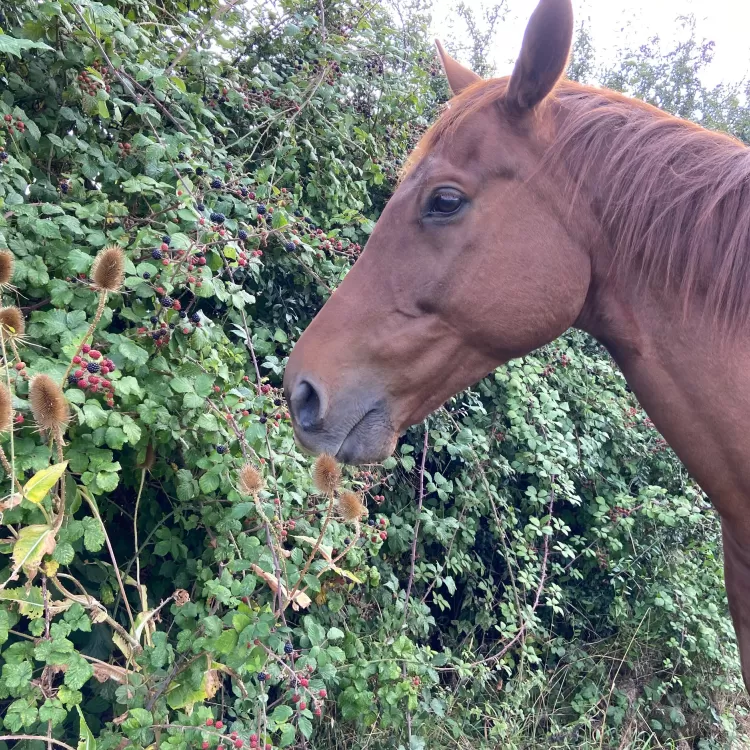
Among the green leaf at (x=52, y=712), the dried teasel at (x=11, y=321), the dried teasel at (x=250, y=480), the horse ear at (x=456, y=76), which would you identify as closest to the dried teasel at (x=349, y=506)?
the dried teasel at (x=250, y=480)

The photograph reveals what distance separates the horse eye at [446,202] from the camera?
1.29m

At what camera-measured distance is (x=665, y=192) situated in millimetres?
1214

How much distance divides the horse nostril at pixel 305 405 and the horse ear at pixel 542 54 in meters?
0.85

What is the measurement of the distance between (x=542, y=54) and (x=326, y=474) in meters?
1.09

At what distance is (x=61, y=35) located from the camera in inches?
66.1

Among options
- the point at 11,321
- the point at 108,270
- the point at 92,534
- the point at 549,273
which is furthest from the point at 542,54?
the point at 92,534

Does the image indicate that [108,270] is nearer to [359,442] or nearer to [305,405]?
[305,405]

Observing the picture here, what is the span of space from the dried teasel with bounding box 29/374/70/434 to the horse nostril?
47cm

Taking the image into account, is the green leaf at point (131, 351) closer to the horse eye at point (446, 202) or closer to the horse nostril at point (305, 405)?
the horse nostril at point (305, 405)

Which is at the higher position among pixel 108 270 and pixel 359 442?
pixel 108 270

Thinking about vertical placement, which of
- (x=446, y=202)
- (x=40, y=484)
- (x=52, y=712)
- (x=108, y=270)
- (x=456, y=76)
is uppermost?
(x=456, y=76)

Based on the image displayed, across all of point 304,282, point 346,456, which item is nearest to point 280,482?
point 346,456

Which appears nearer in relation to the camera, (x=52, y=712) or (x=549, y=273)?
(x=52, y=712)

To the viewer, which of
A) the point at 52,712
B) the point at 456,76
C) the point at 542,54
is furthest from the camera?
the point at 456,76
